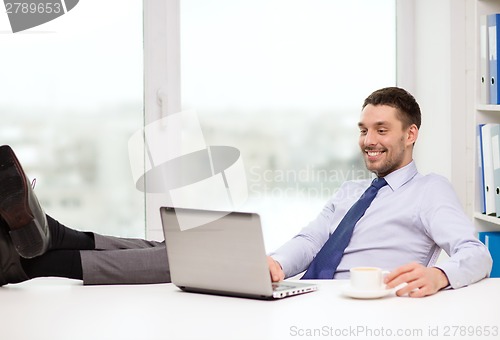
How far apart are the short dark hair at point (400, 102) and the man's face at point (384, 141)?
0.01 meters

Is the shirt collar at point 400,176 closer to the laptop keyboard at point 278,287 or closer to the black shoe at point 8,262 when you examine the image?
the laptop keyboard at point 278,287

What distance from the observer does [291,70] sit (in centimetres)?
359

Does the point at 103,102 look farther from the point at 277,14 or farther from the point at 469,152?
the point at 469,152

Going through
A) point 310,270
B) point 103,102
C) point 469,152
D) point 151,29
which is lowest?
point 310,270

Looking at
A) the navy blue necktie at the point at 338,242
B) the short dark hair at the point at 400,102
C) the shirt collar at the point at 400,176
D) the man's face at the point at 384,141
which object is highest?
the short dark hair at the point at 400,102

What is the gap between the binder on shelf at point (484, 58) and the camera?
118 inches

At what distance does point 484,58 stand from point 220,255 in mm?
1662

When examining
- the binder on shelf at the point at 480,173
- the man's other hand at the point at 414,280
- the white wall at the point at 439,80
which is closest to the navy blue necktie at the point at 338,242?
the man's other hand at the point at 414,280

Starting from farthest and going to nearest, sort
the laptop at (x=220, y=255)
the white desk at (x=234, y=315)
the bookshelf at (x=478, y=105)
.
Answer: the bookshelf at (x=478, y=105) < the laptop at (x=220, y=255) < the white desk at (x=234, y=315)

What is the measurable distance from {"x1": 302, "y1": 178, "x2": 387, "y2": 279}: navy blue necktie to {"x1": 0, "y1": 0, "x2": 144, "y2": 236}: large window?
1299 millimetres

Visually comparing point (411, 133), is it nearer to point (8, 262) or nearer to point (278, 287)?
point (278, 287)

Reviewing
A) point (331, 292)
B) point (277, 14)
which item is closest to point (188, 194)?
point (277, 14)

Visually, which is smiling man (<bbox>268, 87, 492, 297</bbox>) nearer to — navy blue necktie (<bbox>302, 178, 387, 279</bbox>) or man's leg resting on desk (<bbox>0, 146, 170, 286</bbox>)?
navy blue necktie (<bbox>302, 178, 387, 279</bbox>)

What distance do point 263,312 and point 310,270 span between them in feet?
2.55
